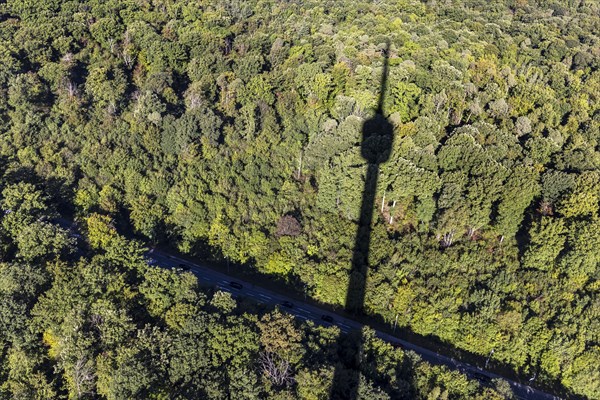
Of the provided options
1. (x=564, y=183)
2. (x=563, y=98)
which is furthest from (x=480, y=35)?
(x=564, y=183)

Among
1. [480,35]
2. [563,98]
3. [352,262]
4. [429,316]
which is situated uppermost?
[480,35]

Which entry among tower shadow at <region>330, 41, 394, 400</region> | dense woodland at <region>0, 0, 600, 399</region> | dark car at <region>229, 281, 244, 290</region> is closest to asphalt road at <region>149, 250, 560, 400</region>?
dark car at <region>229, 281, 244, 290</region>

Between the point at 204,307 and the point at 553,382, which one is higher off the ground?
the point at 204,307

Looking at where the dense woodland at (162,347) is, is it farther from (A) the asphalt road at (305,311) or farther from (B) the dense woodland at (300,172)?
(A) the asphalt road at (305,311)

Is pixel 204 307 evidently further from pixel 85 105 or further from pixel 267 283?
pixel 85 105

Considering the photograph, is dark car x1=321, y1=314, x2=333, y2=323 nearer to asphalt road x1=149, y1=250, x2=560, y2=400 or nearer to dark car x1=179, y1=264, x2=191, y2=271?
asphalt road x1=149, y1=250, x2=560, y2=400

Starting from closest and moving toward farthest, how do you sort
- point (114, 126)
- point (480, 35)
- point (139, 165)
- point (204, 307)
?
point (204, 307) → point (139, 165) → point (114, 126) → point (480, 35)
